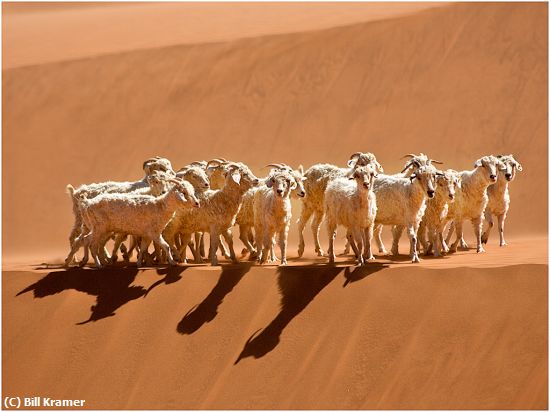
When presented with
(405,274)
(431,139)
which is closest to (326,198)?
(405,274)

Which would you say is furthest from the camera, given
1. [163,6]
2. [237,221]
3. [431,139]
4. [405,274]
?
[163,6]

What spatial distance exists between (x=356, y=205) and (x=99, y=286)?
5066mm

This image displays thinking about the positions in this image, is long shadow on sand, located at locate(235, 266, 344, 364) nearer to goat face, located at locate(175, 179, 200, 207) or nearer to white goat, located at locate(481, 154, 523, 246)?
goat face, located at locate(175, 179, 200, 207)

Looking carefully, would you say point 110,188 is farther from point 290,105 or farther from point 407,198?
point 290,105

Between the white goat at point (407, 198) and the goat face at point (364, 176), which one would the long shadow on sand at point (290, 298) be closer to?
the white goat at point (407, 198)

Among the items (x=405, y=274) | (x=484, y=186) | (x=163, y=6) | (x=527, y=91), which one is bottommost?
(x=405, y=274)

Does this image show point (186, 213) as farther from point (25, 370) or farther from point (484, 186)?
point (484, 186)

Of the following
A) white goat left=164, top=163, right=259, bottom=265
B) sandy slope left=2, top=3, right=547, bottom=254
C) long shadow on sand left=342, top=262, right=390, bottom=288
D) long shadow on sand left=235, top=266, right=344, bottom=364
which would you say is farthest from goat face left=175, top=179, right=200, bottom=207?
sandy slope left=2, top=3, right=547, bottom=254

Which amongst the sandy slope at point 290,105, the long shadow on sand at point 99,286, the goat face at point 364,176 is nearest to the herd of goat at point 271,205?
the goat face at point 364,176

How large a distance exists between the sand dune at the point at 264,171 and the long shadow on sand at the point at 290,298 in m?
0.04

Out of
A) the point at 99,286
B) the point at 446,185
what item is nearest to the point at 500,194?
the point at 446,185

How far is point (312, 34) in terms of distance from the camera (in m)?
38.4

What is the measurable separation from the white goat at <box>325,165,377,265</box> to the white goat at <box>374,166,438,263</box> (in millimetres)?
750

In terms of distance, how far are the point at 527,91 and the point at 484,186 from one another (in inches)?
596
